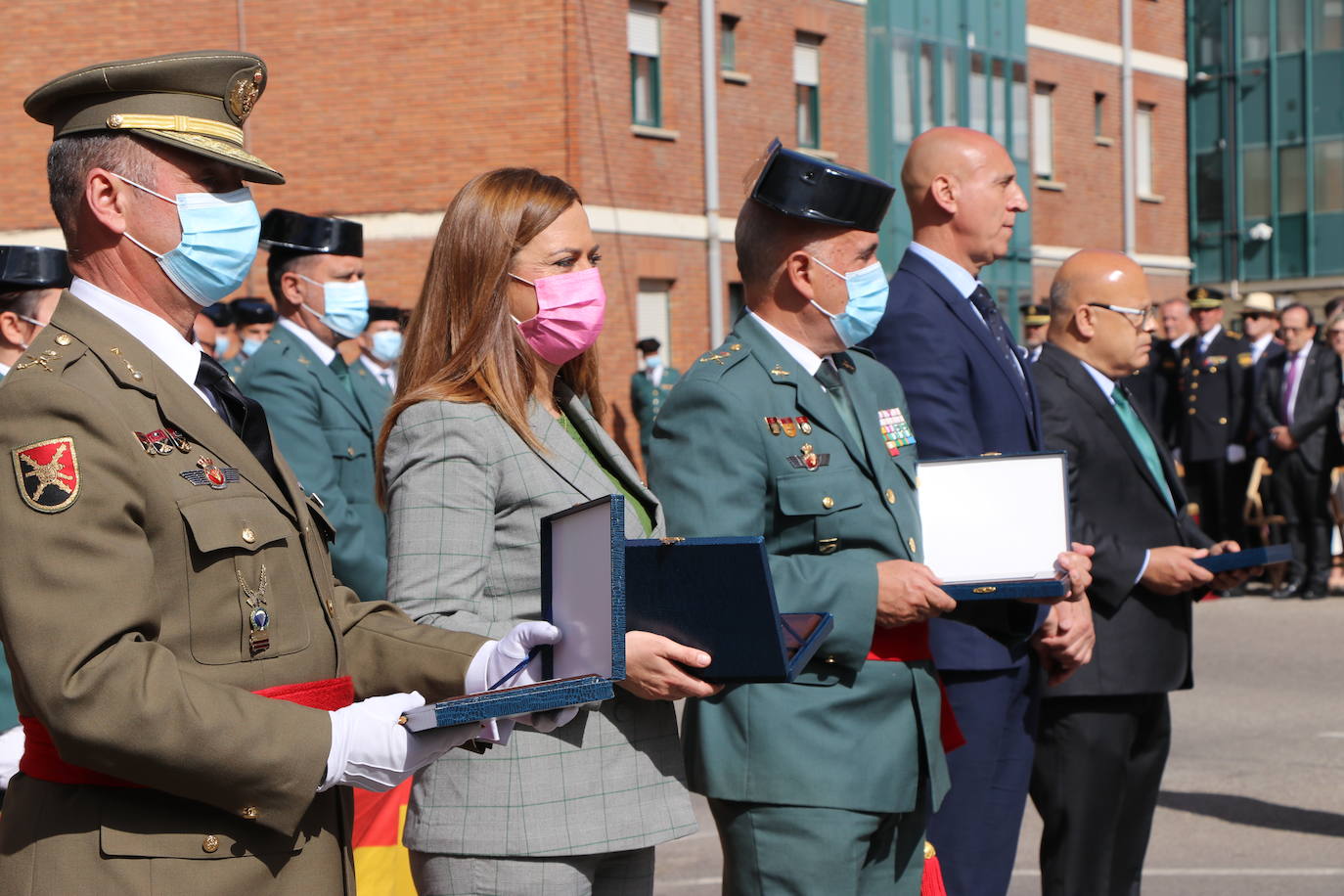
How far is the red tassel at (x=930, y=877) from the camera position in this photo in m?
4.10

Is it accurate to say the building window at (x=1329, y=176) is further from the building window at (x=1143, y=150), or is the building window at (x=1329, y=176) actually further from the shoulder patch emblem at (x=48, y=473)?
the shoulder patch emblem at (x=48, y=473)

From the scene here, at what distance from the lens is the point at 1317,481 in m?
15.0

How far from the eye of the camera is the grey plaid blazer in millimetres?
3246

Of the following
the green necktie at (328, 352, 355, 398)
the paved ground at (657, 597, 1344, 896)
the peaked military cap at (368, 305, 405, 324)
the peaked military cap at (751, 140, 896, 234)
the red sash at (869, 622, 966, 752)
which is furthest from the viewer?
the peaked military cap at (368, 305, 405, 324)

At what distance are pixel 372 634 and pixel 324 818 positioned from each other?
0.35m

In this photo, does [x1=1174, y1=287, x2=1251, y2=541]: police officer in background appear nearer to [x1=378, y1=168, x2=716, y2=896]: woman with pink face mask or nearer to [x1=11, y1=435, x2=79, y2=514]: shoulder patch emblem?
[x1=378, y1=168, x2=716, y2=896]: woman with pink face mask

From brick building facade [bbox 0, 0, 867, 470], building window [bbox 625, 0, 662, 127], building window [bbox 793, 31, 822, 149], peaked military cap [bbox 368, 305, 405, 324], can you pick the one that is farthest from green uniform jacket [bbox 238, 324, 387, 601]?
building window [bbox 793, 31, 822, 149]

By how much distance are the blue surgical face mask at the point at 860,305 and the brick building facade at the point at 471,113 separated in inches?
708

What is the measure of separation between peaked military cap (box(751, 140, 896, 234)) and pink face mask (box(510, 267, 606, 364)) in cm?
67

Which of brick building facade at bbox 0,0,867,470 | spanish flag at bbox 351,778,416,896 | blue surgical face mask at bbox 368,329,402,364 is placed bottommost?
spanish flag at bbox 351,778,416,896

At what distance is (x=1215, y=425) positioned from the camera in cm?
1596

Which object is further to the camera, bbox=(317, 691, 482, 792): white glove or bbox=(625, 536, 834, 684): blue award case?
bbox=(625, 536, 834, 684): blue award case

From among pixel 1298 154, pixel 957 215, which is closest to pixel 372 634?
pixel 957 215

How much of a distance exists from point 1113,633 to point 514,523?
2524 millimetres
